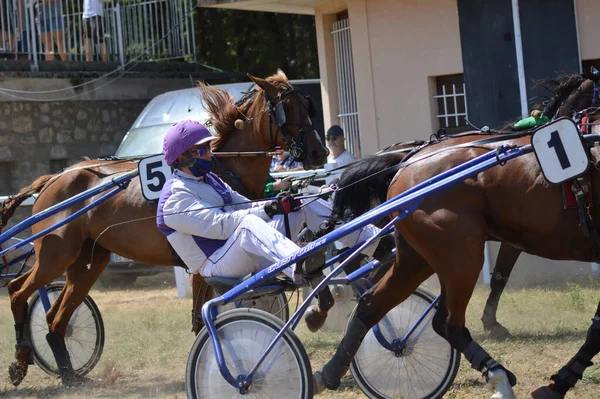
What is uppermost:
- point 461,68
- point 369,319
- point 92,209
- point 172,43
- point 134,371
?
point 172,43

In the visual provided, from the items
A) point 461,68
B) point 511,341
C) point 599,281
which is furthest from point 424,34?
point 511,341

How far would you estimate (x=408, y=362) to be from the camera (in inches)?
240

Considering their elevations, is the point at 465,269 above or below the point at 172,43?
below

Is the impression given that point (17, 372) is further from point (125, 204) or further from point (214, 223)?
point (214, 223)

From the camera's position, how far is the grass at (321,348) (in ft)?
22.1

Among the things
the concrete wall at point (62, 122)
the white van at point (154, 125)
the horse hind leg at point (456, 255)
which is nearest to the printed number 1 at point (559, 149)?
the horse hind leg at point (456, 255)

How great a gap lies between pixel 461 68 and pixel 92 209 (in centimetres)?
543

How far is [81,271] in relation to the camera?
7.98 metres

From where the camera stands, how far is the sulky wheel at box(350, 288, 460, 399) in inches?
237

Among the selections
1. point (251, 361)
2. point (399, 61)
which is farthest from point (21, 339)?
point (399, 61)

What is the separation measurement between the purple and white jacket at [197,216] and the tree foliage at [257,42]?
1216 centimetres

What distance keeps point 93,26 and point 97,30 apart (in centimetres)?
20

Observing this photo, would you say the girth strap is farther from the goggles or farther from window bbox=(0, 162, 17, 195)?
window bbox=(0, 162, 17, 195)

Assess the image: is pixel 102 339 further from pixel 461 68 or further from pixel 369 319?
pixel 461 68
